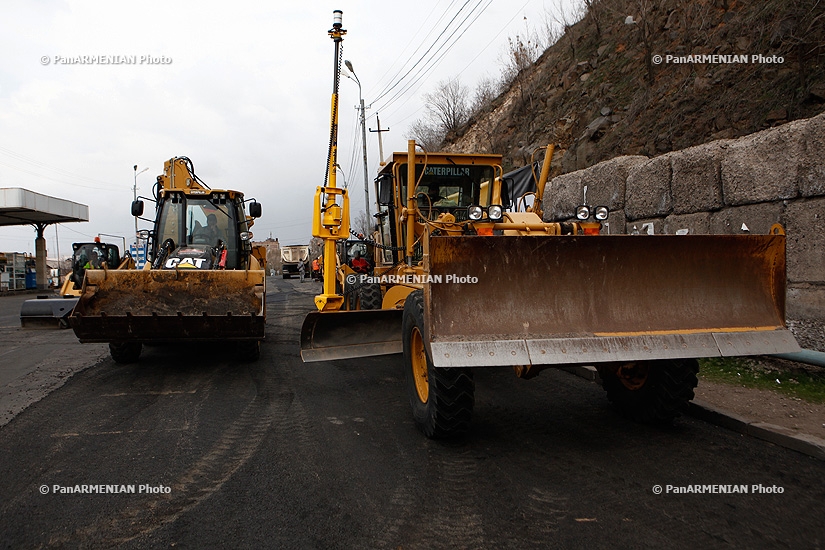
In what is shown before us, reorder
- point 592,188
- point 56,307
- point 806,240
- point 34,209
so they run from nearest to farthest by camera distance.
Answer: point 806,240 → point 592,188 → point 56,307 → point 34,209

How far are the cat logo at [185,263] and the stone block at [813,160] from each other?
749 centimetres

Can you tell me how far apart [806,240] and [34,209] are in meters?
31.9

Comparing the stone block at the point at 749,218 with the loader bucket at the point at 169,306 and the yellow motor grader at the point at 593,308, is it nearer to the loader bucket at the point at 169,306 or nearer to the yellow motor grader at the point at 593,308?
the yellow motor grader at the point at 593,308

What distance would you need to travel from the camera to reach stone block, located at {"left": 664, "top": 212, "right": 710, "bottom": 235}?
7141 millimetres

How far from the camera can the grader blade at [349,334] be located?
5.59 m

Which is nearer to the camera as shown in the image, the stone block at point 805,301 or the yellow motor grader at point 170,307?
the stone block at point 805,301

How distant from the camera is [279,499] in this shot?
3.56 m

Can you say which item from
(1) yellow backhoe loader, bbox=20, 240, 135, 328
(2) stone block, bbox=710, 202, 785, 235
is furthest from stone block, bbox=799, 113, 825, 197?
(1) yellow backhoe loader, bbox=20, 240, 135, 328

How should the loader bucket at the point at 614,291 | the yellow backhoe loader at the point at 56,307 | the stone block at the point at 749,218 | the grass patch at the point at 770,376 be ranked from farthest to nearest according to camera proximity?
1. the yellow backhoe loader at the point at 56,307
2. the stone block at the point at 749,218
3. the grass patch at the point at 770,376
4. the loader bucket at the point at 614,291

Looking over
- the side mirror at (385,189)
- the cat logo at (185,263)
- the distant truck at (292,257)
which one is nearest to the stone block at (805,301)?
the side mirror at (385,189)

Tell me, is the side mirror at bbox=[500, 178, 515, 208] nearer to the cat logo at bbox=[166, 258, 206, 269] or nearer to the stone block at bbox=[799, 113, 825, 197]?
the stone block at bbox=[799, 113, 825, 197]

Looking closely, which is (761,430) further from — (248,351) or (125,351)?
(125,351)

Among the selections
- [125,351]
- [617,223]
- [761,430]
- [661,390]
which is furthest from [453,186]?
[125,351]

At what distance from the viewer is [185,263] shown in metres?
8.18
